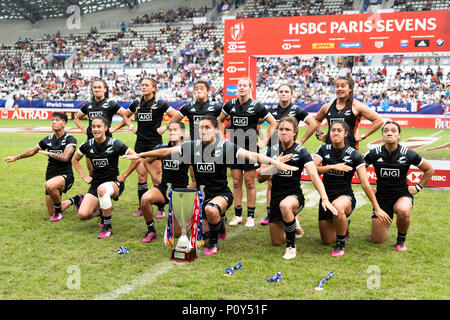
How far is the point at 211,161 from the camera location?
5.56 m

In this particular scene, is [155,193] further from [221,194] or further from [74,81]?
[74,81]

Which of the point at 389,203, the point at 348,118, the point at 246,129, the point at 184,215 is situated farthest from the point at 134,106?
the point at 389,203

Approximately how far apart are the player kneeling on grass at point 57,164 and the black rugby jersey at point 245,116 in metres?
2.69

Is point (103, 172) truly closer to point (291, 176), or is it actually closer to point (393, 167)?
point (291, 176)

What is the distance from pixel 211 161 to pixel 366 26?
6.78 metres

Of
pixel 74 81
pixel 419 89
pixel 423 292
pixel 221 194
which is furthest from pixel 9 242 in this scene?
pixel 74 81

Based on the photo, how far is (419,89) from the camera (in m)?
26.2

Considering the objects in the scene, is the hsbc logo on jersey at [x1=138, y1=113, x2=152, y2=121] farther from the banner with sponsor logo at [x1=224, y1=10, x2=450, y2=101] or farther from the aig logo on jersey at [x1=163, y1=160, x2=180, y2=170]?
the banner with sponsor logo at [x1=224, y1=10, x2=450, y2=101]

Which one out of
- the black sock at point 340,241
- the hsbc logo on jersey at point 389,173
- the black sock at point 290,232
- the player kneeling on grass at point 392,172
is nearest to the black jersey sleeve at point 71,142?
the black sock at point 290,232

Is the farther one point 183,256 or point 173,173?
point 173,173

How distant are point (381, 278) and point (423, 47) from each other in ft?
24.0

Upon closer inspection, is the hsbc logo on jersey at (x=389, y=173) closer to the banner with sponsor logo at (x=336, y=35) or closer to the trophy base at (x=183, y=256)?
the trophy base at (x=183, y=256)

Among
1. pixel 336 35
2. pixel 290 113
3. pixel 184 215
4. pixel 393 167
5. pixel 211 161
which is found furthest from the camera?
pixel 336 35

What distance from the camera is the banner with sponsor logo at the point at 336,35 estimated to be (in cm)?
993
